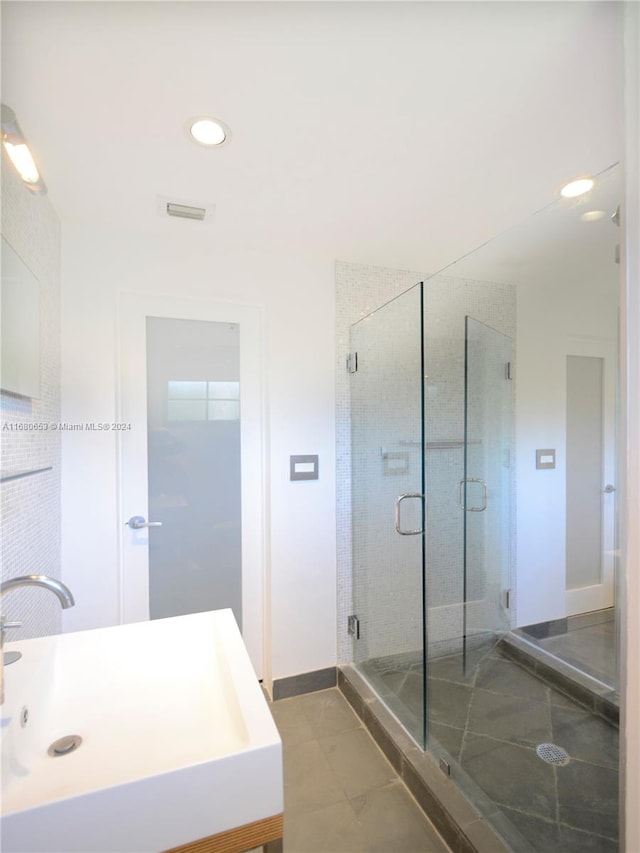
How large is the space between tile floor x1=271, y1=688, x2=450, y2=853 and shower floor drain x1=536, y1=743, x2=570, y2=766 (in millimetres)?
601

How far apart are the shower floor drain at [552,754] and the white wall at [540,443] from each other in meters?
0.76

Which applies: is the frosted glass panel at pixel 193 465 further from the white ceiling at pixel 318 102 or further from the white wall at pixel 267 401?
the white ceiling at pixel 318 102

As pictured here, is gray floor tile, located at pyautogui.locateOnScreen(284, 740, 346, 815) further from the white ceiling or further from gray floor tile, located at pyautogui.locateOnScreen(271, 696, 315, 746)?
the white ceiling

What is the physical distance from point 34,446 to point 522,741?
2.40m

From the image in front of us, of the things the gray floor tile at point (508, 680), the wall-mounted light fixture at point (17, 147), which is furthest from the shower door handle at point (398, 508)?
the wall-mounted light fixture at point (17, 147)

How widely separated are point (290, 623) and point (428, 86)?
7.88ft

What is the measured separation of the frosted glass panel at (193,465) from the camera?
6.59ft

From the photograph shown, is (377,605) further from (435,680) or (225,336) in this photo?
(225,336)

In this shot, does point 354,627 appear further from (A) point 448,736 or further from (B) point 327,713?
(A) point 448,736

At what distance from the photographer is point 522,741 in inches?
68.7

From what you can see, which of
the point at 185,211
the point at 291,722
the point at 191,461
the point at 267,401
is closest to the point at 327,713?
the point at 291,722

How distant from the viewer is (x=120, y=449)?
6.33 feet

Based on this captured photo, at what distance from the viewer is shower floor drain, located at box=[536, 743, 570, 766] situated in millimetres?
1649

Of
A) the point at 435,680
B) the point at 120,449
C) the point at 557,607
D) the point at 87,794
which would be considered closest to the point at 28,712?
the point at 87,794
